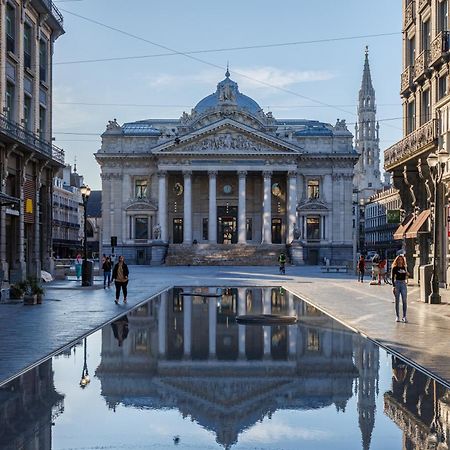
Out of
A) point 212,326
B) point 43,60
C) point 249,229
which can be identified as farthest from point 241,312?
point 249,229

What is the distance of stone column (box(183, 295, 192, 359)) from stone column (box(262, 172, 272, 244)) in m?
63.5

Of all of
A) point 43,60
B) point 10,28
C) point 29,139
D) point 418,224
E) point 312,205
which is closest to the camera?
point 10,28

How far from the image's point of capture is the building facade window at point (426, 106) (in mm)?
38544

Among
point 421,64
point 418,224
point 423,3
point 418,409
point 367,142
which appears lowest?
point 418,409

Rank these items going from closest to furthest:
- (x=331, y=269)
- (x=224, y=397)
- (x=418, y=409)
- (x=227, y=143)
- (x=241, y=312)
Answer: (x=418, y=409) → (x=224, y=397) → (x=241, y=312) → (x=331, y=269) → (x=227, y=143)

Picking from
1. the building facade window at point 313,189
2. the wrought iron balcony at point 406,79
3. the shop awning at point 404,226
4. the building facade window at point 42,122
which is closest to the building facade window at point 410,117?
the wrought iron balcony at point 406,79

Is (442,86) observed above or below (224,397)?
above

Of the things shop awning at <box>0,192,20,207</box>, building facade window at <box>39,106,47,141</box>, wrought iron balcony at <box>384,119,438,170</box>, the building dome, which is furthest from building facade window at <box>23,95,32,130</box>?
the building dome

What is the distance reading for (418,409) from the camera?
9375 mm

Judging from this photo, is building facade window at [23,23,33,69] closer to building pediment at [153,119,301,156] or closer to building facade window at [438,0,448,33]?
building facade window at [438,0,448,33]

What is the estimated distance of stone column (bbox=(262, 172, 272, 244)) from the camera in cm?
9538

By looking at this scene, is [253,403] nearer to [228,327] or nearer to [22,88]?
[228,327]

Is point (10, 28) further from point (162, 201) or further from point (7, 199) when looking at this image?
point (162, 201)

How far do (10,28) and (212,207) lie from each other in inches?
2432
